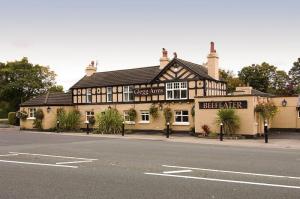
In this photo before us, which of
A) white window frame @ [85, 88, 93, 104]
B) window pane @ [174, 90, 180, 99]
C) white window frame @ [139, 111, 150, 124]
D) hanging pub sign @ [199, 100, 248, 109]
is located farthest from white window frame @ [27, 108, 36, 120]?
hanging pub sign @ [199, 100, 248, 109]

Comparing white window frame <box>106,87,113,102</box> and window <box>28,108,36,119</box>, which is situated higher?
white window frame <box>106,87,113,102</box>

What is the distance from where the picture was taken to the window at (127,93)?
114 ft

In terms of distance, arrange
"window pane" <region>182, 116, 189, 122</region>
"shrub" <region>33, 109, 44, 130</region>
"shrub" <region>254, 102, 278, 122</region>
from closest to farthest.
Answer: "shrub" <region>254, 102, 278, 122</region> → "window pane" <region>182, 116, 189, 122</region> → "shrub" <region>33, 109, 44, 130</region>

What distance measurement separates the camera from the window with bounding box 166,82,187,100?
3157cm

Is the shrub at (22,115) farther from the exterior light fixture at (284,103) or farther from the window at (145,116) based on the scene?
the exterior light fixture at (284,103)

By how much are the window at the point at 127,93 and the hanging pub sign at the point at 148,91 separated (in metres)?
0.60

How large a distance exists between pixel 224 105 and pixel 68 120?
15807mm

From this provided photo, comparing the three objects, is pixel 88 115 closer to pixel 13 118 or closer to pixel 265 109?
pixel 13 118

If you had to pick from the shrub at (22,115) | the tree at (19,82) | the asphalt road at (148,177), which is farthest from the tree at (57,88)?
the asphalt road at (148,177)

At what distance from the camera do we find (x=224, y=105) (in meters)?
27.2

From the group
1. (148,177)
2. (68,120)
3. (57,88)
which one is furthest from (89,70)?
(148,177)

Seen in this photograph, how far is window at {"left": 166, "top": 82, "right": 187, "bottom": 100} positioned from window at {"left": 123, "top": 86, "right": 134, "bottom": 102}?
3.88 m

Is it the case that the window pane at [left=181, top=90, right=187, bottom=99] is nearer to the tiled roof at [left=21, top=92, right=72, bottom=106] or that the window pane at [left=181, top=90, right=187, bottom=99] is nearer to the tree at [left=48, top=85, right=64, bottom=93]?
the tiled roof at [left=21, top=92, right=72, bottom=106]

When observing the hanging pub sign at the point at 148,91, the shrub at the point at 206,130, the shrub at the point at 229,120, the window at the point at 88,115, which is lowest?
the shrub at the point at 206,130
